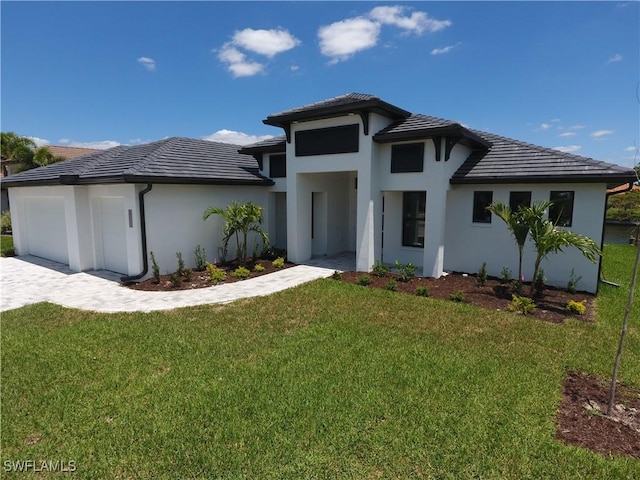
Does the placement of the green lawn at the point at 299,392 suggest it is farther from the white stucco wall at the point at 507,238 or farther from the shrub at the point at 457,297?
the white stucco wall at the point at 507,238

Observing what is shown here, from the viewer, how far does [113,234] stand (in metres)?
12.0

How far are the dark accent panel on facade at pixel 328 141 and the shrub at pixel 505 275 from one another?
6.03 metres

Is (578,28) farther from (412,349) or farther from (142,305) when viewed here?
(142,305)

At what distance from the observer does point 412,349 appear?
19.8 ft

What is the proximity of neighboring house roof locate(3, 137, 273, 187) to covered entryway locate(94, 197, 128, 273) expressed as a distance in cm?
102

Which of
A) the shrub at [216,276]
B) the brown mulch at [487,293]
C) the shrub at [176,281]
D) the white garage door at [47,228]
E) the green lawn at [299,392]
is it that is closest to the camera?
the green lawn at [299,392]

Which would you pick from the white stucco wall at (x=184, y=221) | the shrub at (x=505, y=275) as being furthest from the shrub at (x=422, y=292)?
the white stucco wall at (x=184, y=221)

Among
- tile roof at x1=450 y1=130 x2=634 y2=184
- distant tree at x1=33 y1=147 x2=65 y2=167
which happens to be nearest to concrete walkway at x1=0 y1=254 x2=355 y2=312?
tile roof at x1=450 y1=130 x2=634 y2=184

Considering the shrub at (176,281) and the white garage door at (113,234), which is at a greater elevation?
the white garage door at (113,234)

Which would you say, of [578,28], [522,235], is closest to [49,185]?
[522,235]

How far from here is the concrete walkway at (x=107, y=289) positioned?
28.7ft

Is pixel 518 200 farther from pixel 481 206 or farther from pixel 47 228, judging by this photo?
pixel 47 228

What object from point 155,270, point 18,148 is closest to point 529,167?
point 155,270

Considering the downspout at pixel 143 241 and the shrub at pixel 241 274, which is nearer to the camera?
the downspout at pixel 143 241
